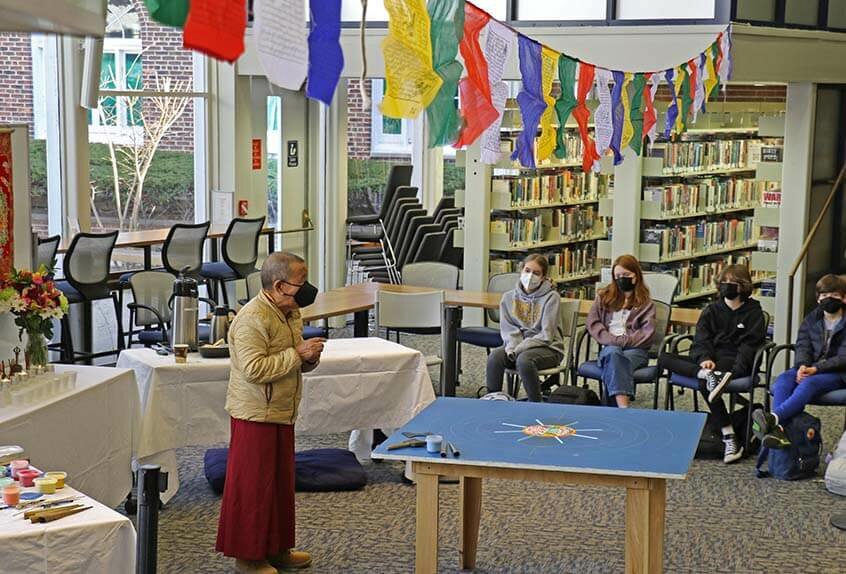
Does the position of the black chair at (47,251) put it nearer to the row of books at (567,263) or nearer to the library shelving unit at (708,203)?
the row of books at (567,263)

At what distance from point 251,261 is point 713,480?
5.11 m

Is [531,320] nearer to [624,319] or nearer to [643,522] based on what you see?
[624,319]

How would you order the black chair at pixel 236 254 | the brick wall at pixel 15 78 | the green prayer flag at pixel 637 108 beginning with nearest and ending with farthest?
the green prayer flag at pixel 637 108
the brick wall at pixel 15 78
the black chair at pixel 236 254

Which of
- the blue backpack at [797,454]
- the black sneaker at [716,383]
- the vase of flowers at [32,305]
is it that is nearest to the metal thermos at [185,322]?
the vase of flowers at [32,305]

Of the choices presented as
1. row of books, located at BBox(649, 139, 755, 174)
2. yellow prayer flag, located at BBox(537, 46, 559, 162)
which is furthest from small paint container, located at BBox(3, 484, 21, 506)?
row of books, located at BBox(649, 139, 755, 174)

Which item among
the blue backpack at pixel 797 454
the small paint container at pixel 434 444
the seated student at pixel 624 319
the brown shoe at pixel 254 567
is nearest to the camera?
the small paint container at pixel 434 444

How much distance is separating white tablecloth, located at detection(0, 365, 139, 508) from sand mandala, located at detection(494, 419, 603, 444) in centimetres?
186

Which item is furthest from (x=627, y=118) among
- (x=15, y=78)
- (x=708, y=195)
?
(x=15, y=78)

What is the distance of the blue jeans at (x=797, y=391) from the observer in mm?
7730

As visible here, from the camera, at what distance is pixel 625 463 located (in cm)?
514

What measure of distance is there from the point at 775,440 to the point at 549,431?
2343 mm

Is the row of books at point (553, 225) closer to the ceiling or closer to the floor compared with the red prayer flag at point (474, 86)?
closer to the floor

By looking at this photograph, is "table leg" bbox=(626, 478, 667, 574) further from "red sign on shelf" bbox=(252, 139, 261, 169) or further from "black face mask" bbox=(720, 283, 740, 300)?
"red sign on shelf" bbox=(252, 139, 261, 169)

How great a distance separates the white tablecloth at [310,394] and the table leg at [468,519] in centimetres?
137
